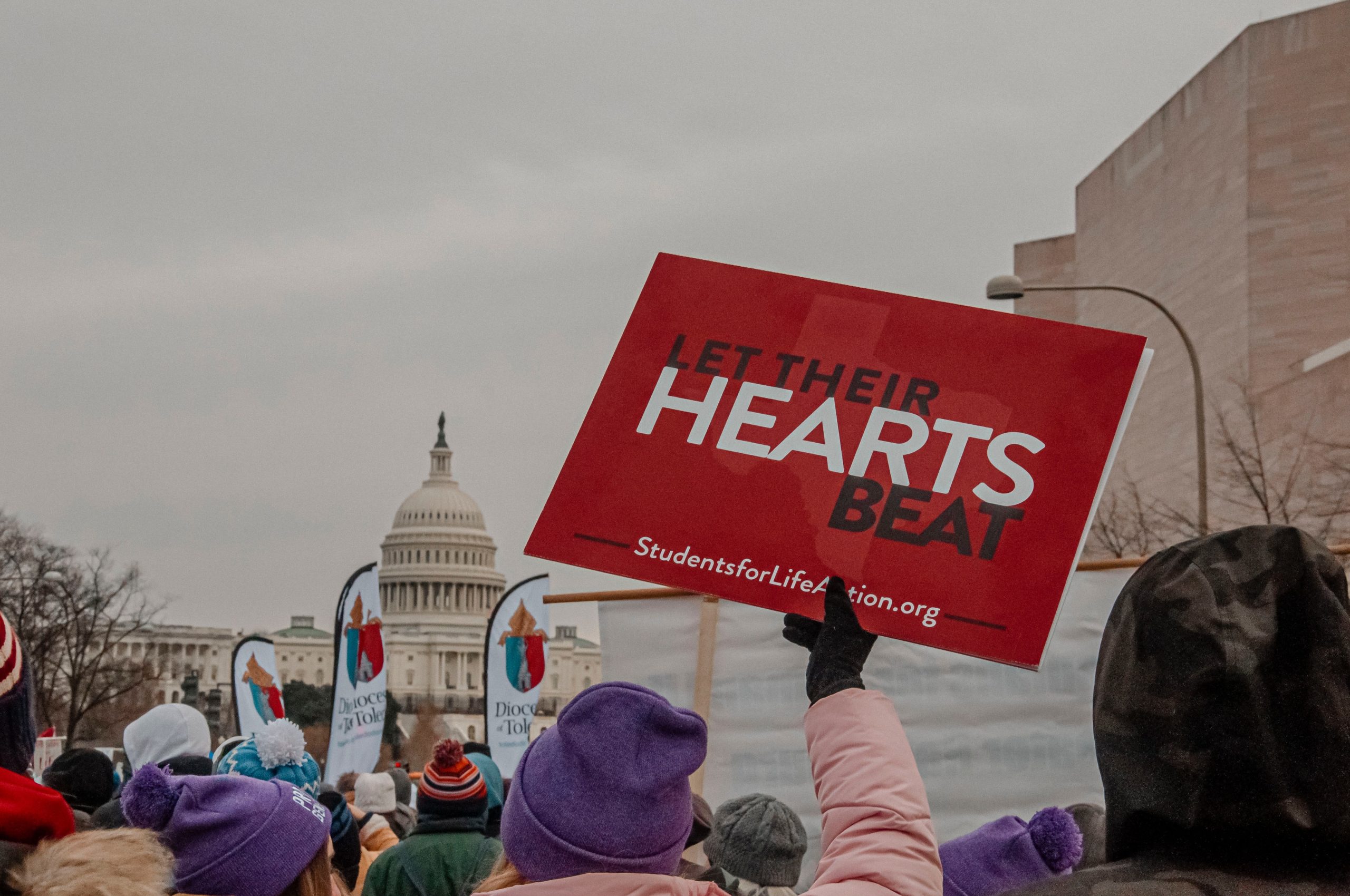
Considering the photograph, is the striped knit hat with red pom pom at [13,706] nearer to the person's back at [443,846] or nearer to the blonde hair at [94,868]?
the blonde hair at [94,868]

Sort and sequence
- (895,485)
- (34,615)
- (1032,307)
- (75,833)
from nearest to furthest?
(75,833), (895,485), (34,615), (1032,307)

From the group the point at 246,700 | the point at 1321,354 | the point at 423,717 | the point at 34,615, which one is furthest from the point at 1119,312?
the point at 423,717

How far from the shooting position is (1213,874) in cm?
182

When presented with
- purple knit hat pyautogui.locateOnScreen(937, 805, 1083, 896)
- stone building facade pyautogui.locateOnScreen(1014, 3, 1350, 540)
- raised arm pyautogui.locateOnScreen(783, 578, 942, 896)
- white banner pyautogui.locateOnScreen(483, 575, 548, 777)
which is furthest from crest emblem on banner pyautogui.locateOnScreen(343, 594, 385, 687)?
stone building facade pyautogui.locateOnScreen(1014, 3, 1350, 540)

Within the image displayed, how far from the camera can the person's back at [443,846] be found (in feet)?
15.3

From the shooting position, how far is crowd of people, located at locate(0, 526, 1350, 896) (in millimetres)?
1830

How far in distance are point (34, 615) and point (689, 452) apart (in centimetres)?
4100

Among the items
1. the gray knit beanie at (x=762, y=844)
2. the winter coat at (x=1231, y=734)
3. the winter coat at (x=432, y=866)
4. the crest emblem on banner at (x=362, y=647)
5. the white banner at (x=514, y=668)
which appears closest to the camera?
the winter coat at (x=1231, y=734)

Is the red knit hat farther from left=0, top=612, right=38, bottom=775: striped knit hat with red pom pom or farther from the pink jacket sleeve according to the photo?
the pink jacket sleeve

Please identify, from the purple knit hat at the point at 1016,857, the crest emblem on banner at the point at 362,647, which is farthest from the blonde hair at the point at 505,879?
the crest emblem on banner at the point at 362,647

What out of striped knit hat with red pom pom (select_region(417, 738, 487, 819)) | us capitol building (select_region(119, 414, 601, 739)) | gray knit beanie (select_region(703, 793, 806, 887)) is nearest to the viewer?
gray knit beanie (select_region(703, 793, 806, 887))

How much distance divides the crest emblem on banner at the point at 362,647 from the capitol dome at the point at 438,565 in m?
124

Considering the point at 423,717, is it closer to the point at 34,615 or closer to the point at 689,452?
the point at 34,615

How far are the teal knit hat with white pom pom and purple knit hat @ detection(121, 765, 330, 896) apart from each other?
50 cm
